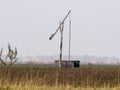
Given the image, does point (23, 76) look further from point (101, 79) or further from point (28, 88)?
point (28, 88)

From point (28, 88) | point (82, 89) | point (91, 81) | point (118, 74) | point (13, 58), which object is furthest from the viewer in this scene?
point (13, 58)

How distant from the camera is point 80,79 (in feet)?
86.0

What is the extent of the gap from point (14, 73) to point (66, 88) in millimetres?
8775

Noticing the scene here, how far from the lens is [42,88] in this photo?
19.8m

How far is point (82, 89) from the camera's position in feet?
67.3

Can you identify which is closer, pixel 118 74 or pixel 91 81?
pixel 91 81

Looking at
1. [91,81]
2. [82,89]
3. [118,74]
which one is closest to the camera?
[82,89]

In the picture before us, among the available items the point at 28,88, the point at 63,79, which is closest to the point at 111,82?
the point at 63,79

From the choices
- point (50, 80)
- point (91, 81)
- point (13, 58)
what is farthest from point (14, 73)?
point (13, 58)

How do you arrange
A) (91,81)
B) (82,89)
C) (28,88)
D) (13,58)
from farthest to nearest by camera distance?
(13,58) < (91,81) < (82,89) < (28,88)

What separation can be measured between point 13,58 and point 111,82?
41.1ft

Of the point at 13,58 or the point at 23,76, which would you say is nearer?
the point at 23,76

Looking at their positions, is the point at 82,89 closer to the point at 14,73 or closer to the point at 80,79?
the point at 80,79

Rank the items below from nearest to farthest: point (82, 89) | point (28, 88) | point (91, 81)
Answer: point (28, 88) → point (82, 89) → point (91, 81)
